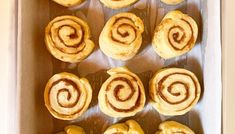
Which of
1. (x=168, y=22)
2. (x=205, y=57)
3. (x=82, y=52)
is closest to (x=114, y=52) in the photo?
(x=82, y=52)

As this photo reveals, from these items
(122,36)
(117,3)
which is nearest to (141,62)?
(122,36)

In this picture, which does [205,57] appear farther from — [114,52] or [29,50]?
[29,50]

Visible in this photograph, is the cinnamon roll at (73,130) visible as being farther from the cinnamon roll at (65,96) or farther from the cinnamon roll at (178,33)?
the cinnamon roll at (178,33)

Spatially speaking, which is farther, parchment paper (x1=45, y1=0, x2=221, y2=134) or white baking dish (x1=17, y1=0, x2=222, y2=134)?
parchment paper (x1=45, y1=0, x2=221, y2=134)

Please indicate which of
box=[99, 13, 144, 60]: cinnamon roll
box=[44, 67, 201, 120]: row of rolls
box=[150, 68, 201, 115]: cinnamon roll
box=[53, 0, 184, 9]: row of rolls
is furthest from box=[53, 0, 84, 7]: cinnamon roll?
box=[150, 68, 201, 115]: cinnamon roll

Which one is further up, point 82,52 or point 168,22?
point 168,22

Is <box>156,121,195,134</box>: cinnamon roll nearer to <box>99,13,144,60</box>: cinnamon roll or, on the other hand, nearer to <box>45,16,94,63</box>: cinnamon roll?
<box>99,13,144,60</box>: cinnamon roll

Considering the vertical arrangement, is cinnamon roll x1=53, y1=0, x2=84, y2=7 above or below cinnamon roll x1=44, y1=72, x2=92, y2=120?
above

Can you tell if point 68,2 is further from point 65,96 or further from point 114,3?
point 65,96
